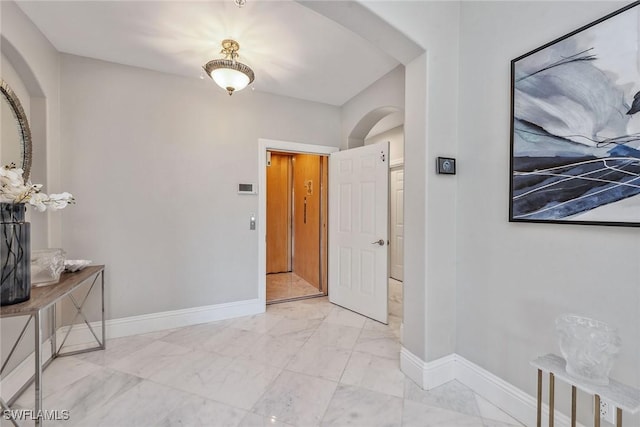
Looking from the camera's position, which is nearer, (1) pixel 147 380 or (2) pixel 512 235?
(2) pixel 512 235

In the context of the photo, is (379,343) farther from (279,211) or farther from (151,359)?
(279,211)

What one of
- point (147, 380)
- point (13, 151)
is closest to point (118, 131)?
point (13, 151)

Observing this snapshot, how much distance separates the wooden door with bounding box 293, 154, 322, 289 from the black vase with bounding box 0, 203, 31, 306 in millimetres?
2837

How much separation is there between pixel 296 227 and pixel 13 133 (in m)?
3.59

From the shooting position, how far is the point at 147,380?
189 cm

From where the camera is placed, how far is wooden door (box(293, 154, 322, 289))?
3.93m

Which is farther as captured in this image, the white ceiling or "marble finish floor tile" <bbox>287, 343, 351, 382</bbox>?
"marble finish floor tile" <bbox>287, 343, 351, 382</bbox>

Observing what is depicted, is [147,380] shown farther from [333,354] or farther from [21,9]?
[21,9]

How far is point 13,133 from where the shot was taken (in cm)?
184

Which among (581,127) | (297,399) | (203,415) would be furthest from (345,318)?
(581,127)

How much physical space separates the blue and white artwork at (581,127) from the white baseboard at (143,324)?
8.99 feet

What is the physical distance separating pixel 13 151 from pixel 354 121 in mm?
2999

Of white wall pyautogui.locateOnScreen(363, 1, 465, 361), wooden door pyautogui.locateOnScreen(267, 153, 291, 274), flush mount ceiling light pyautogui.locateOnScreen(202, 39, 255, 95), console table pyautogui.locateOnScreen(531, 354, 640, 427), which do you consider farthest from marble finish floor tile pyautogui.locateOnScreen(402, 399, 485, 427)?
wooden door pyautogui.locateOnScreen(267, 153, 291, 274)

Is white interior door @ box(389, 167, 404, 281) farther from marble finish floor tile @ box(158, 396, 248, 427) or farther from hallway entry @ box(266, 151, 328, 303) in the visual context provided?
marble finish floor tile @ box(158, 396, 248, 427)
